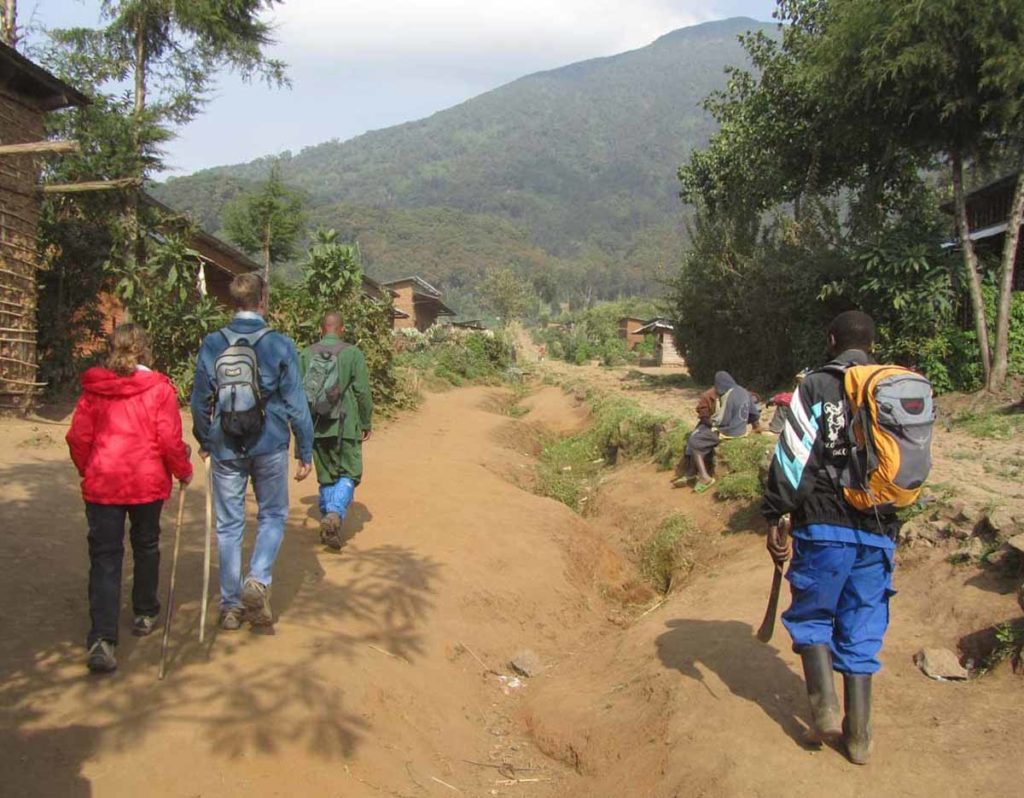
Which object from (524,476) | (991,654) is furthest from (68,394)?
(991,654)

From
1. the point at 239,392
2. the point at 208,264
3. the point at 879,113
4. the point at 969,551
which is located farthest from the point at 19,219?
the point at 879,113

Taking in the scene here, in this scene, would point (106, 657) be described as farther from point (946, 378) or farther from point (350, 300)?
point (946, 378)

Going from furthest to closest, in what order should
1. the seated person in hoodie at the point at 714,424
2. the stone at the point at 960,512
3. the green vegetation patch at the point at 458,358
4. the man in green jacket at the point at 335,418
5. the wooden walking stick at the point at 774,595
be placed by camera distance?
1. the green vegetation patch at the point at 458,358
2. the seated person in hoodie at the point at 714,424
3. the man in green jacket at the point at 335,418
4. the stone at the point at 960,512
5. the wooden walking stick at the point at 774,595

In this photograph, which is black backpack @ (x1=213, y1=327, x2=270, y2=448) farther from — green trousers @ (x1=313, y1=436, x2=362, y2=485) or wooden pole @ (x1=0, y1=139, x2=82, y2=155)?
wooden pole @ (x1=0, y1=139, x2=82, y2=155)

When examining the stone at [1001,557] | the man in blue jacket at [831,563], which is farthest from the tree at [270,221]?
the man in blue jacket at [831,563]

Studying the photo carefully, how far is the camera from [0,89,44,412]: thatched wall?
10.4m

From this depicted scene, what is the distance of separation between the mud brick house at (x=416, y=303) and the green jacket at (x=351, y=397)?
1423 inches

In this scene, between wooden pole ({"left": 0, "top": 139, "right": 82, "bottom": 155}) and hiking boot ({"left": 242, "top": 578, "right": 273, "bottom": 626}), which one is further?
wooden pole ({"left": 0, "top": 139, "right": 82, "bottom": 155})

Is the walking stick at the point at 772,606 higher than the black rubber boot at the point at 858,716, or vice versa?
the walking stick at the point at 772,606

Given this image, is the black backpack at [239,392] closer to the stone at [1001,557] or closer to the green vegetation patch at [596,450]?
the stone at [1001,557]

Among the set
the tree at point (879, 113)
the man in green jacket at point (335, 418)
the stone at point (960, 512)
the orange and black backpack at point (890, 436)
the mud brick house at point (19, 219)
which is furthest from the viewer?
the tree at point (879, 113)

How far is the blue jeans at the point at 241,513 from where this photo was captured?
4.44 metres

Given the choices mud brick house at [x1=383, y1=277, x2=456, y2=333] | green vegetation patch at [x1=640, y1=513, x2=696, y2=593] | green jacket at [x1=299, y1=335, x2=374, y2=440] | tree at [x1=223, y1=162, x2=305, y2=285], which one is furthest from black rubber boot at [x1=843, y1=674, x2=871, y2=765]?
mud brick house at [x1=383, y1=277, x2=456, y2=333]

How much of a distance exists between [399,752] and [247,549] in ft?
9.39
